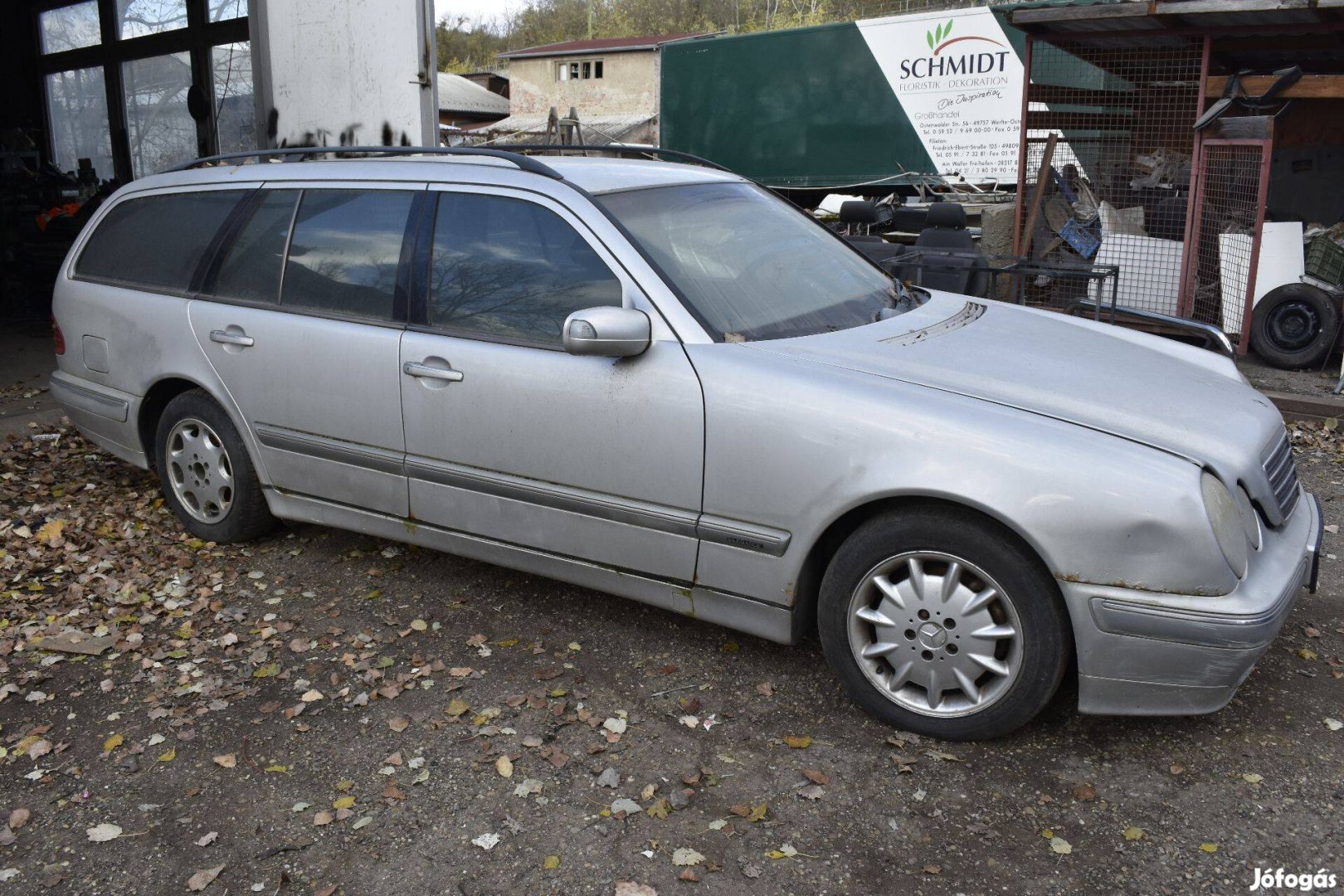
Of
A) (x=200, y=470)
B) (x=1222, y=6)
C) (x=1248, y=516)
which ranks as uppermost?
(x=1222, y=6)

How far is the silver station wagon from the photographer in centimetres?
308

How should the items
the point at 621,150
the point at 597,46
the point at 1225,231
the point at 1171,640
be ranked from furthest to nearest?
1. the point at 597,46
2. the point at 1225,231
3. the point at 621,150
4. the point at 1171,640

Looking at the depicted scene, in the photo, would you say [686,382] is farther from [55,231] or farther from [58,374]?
[55,231]

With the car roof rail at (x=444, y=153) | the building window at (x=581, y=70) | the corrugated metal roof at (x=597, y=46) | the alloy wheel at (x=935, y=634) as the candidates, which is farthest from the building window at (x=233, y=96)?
the building window at (x=581, y=70)

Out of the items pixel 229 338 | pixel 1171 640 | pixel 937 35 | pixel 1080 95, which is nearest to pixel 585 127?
pixel 937 35

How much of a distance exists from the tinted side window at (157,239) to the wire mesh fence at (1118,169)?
7.25 m

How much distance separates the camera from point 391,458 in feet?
14.0

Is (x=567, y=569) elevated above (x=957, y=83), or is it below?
below

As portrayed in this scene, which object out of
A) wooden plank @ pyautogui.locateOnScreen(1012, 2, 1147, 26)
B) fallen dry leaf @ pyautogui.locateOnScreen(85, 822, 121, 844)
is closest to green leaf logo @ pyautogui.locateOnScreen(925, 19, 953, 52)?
wooden plank @ pyautogui.locateOnScreen(1012, 2, 1147, 26)

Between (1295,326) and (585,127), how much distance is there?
24970mm

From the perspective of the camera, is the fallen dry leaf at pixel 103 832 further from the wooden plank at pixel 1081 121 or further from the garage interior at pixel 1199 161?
the wooden plank at pixel 1081 121

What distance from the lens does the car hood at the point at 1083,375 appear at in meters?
3.24

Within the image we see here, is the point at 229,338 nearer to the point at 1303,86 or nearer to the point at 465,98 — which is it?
the point at 1303,86

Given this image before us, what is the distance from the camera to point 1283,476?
358 cm
